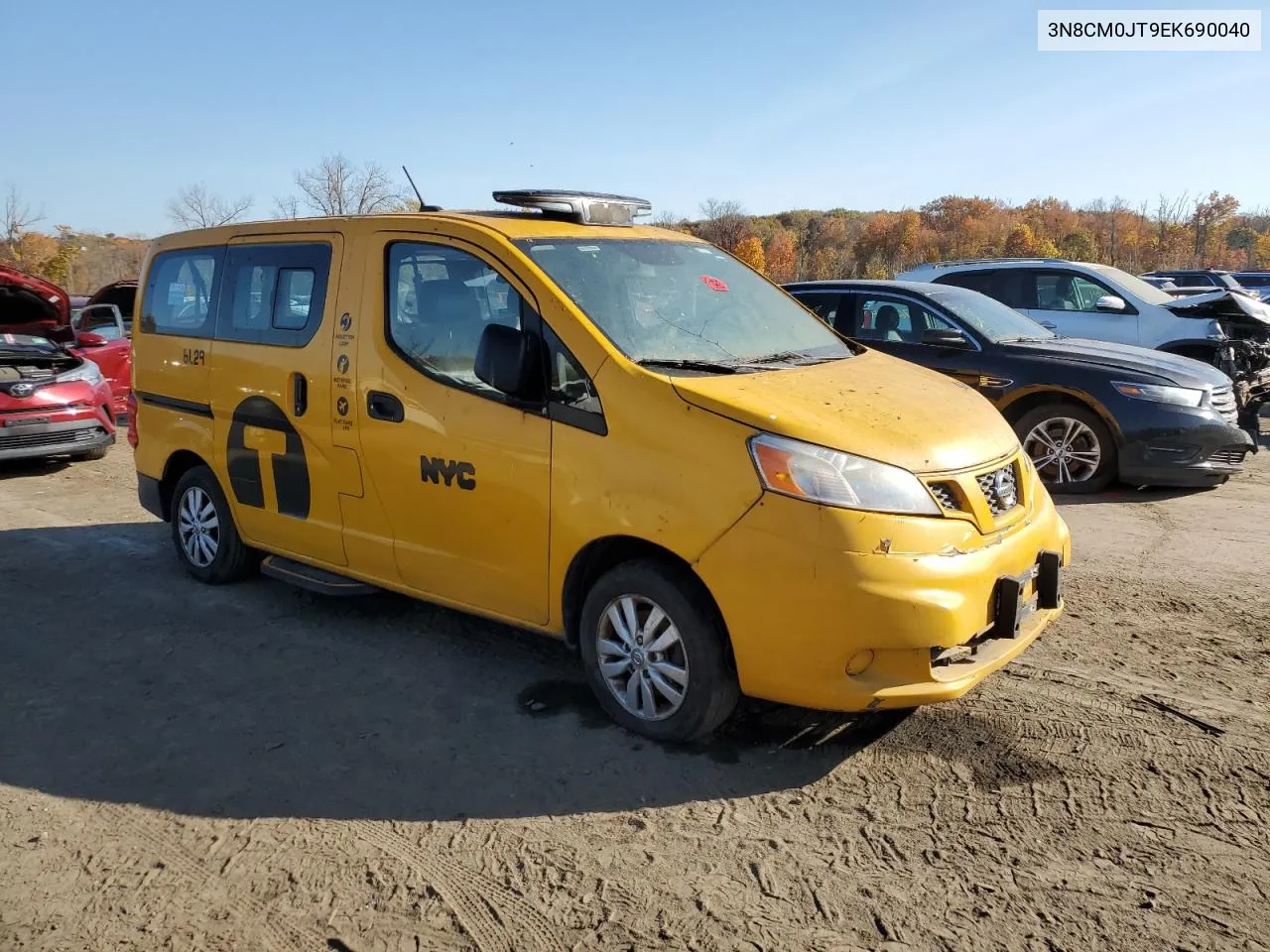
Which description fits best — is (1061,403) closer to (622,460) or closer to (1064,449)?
(1064,449)

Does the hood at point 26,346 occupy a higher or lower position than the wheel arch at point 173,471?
higher

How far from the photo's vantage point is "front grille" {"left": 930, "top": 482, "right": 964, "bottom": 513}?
3.38 m

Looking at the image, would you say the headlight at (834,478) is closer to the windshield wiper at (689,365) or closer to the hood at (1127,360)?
the windshield wiper at (689,365)

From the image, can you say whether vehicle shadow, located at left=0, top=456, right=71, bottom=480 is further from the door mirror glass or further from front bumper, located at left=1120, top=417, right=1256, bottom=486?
front bumper, located at left=1120, top=417, right=1256, bottom=486

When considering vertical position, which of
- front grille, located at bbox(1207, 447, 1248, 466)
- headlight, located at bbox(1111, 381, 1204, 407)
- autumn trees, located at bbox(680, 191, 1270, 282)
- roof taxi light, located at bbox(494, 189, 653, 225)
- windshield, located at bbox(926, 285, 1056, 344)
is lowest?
front grille, located at bbox(1207, 447, 1248, 466)

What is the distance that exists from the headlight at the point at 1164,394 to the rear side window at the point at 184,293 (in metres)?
6.25

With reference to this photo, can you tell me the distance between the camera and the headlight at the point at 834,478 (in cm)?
325

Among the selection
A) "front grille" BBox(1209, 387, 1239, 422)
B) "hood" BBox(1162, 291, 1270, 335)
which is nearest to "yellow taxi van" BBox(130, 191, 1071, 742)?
"front grille" BBox(1209, 387, 1239, 422)

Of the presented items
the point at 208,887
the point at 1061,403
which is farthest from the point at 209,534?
the point at 1061,403

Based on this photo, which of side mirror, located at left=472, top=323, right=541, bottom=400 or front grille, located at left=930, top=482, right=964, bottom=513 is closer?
front grille, located at left=930, top=482, right=964, bottom=513

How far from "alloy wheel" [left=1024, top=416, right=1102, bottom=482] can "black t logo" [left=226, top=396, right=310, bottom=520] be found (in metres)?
5.47

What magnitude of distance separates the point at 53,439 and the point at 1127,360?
30.9 feet

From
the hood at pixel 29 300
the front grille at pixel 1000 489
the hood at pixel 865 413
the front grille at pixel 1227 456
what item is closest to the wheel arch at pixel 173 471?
the hood at pixel 865 413

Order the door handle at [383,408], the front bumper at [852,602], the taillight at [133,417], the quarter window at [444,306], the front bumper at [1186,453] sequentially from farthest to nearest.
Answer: the front bumper at [1186,453] < the taillight at [133,417] < the door handle at [383,408] < the quarter window at [444,306] < the front bumper at [852,602]
